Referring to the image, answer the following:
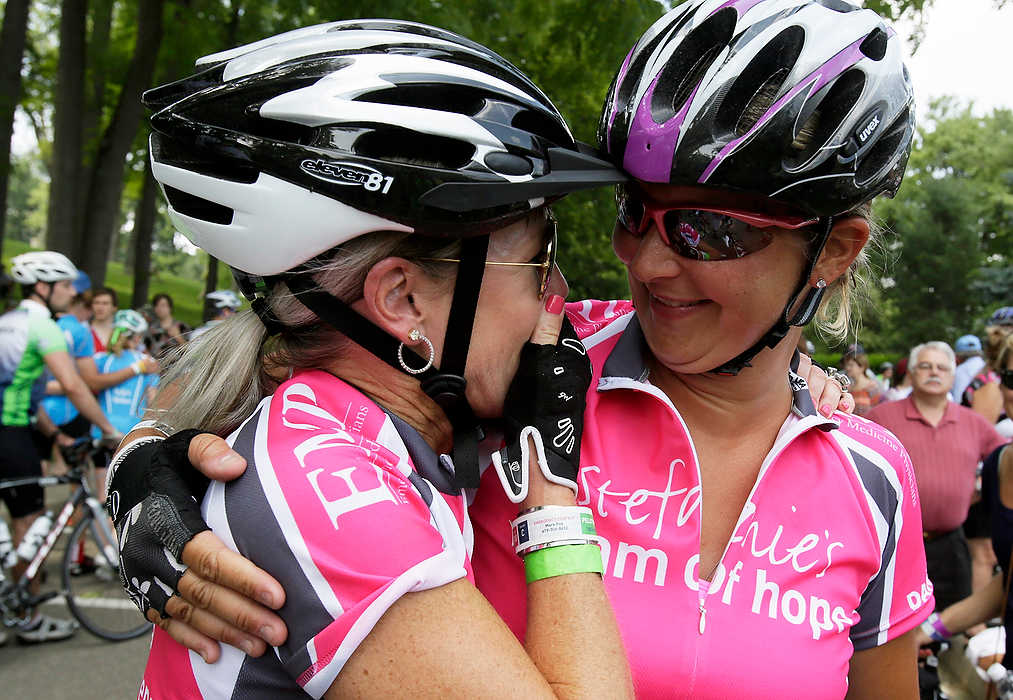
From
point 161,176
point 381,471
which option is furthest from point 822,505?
point 161,176

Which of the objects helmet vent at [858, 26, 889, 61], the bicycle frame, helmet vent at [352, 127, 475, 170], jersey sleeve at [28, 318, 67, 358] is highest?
helmet vent at [858, 26, 889, 61]

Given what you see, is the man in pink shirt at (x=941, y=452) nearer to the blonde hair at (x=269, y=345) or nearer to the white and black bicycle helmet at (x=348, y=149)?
the white and black bicycle helmet at (x=348, y=149)

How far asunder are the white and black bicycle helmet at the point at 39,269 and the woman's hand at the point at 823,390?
272 inches

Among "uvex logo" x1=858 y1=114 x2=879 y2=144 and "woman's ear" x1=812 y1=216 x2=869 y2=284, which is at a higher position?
"uvex logo" x1=858 y1=114 x2=879 y2=144

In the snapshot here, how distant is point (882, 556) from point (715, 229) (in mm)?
864

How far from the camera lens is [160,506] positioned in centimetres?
155

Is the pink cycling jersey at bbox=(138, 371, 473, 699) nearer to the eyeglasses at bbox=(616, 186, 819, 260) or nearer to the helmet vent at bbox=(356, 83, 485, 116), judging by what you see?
the helmet vent at bbox=(356, 83, 485, 116)

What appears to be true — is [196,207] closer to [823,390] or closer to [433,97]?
[433,97]

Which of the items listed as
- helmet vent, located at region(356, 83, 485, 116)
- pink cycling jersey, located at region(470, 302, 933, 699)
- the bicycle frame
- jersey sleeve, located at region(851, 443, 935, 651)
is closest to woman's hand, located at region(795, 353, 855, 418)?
pink cycling jersey, located at region(470, 302, 933, 699)

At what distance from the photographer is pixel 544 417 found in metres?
1.71

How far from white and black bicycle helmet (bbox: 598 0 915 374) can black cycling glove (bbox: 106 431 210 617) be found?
1107 millimetres

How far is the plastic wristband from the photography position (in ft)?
5.19

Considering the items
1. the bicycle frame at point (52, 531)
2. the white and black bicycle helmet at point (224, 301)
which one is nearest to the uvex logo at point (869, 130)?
the bicycle frame at point (52, 531)

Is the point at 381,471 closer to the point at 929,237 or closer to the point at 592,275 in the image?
the point at 592,275
